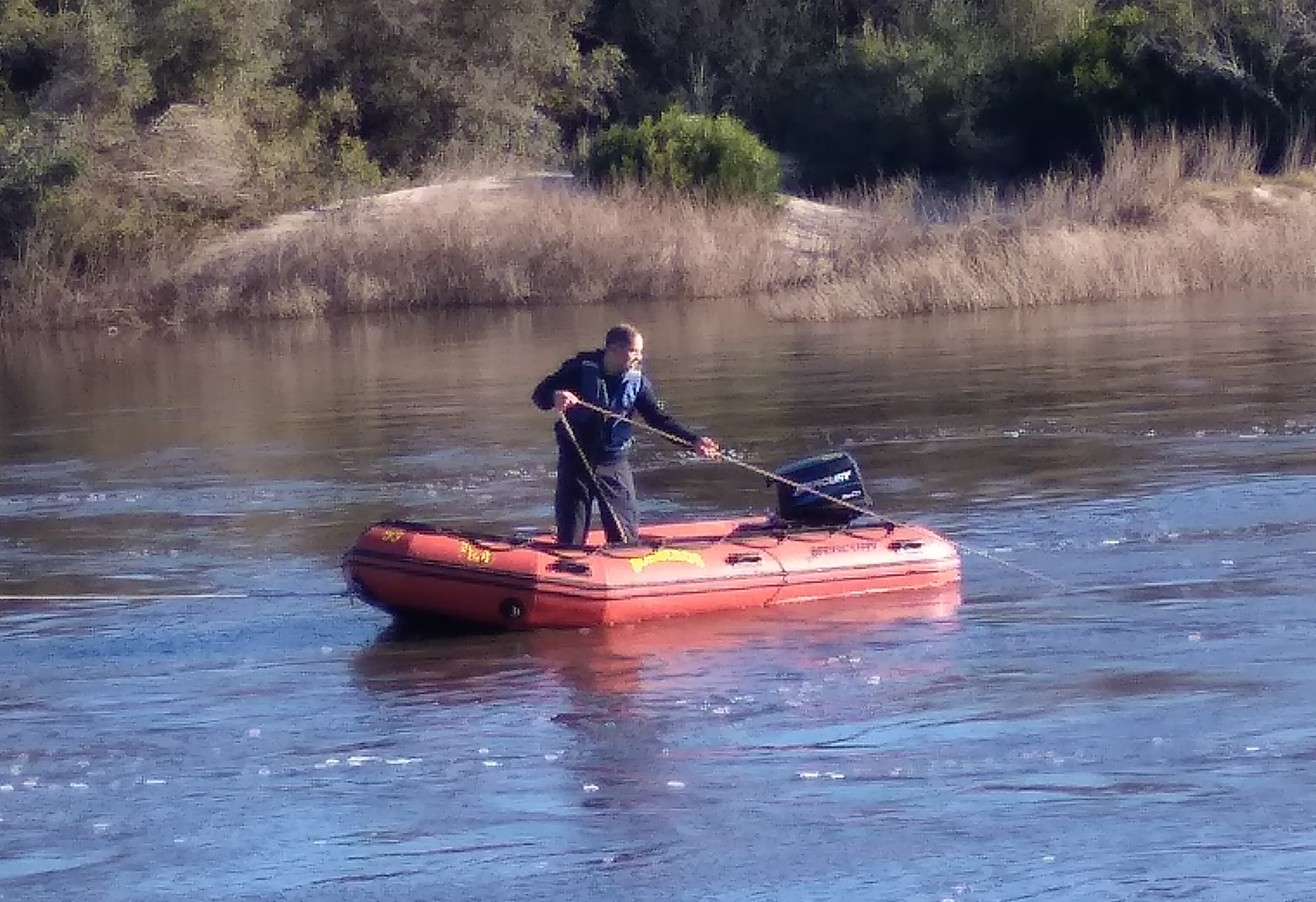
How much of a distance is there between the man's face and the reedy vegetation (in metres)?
17.3

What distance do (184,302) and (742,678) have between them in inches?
1103

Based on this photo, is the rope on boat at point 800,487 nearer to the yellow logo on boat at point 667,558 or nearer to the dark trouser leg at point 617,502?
the dark trouser leg at point 617,502

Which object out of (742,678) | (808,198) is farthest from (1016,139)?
(742,678)

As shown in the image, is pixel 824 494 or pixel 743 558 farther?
pixel 824 494

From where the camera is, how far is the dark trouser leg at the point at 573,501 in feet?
38.4

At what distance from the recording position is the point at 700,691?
994 cm

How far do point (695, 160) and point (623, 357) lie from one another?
2561 cm

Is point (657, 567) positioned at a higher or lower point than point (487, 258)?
lower

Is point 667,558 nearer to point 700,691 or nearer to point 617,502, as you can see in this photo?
point 617,502

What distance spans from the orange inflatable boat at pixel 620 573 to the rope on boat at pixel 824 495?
0.68 ft

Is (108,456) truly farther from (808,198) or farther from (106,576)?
(808,198)

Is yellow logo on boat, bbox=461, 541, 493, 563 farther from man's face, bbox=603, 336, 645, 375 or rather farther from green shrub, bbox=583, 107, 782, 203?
green shrub, bbox=583, 107, 782, 203

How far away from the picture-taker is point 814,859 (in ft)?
24.7

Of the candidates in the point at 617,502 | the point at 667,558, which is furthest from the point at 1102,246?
the point at 667,558
